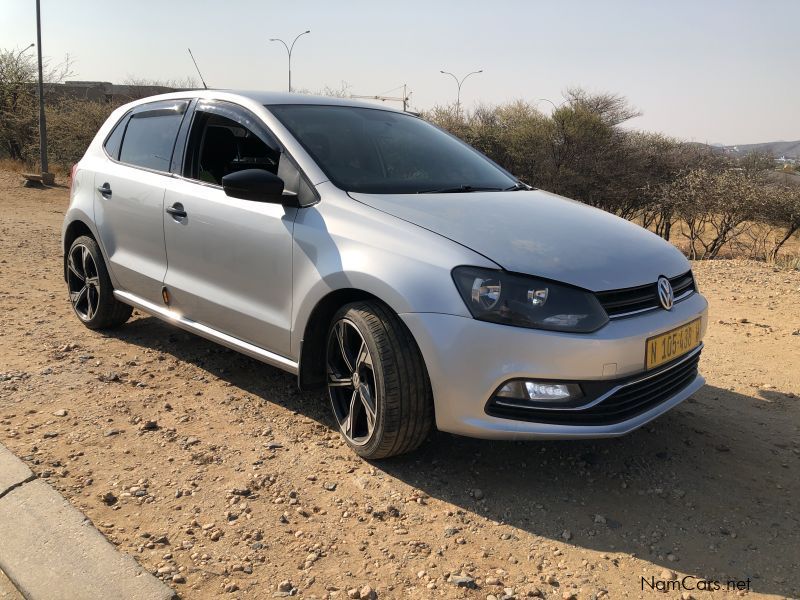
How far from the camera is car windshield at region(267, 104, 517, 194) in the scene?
11.2ft

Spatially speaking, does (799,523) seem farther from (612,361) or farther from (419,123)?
(419,123)

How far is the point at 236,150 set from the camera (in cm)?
384

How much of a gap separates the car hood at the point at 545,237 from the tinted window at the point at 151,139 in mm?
1647

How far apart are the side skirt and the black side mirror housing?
31.5 inches

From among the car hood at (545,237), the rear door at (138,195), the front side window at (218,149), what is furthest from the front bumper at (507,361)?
the rear door at (138,195)

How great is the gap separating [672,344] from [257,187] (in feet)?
6.62

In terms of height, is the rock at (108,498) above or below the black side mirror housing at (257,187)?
below

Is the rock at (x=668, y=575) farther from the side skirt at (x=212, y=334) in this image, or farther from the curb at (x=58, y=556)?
the side skirt at (x=212, y=334)

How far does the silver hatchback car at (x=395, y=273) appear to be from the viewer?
8.73 ft

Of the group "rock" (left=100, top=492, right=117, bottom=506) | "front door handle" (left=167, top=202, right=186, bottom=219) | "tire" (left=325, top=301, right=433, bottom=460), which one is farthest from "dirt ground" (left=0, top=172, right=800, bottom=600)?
"front door handle" (left=167, top=202, right=186, bottom=219)

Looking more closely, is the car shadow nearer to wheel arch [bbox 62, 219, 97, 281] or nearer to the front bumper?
the front bumper

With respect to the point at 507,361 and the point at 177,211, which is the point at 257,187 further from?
the point at 507,361

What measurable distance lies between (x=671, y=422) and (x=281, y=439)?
2108mm

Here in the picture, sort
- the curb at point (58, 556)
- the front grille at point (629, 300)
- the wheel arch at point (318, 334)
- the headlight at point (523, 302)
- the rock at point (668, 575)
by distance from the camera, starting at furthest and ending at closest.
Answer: the wheel arch at point (318, 334), the front grille at point (629, 300), the headlight at point (523, 302), the rock at point (668, 575), the curb at point (58, 556)
